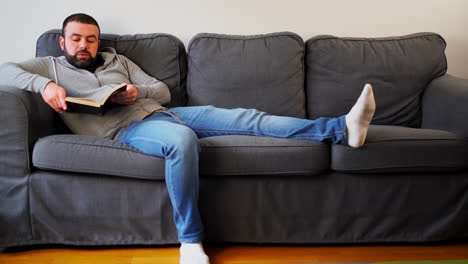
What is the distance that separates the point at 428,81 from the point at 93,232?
6.04 ft

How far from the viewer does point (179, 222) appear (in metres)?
1.57

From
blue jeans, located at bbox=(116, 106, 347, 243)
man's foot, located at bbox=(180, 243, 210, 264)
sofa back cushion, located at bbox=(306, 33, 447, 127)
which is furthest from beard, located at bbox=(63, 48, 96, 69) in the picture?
sofa back cushion, located at bbox=(306, 33, 447, 127)

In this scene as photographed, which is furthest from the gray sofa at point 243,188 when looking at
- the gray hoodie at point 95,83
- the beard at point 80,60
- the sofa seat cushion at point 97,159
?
the beard at point 80,60

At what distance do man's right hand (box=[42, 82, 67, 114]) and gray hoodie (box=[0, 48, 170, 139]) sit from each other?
4cm

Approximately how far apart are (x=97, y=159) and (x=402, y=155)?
1.21 metres

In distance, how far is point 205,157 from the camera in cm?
165

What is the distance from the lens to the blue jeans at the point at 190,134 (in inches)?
60.3

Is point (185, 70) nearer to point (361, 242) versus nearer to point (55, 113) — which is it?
point (55, 113)

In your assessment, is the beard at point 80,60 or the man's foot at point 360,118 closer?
the man's foot at point 360,118

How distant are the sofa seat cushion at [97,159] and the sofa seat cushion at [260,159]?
0.20 m

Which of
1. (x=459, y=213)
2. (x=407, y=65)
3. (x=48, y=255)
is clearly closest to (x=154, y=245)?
(x=48, y=255)

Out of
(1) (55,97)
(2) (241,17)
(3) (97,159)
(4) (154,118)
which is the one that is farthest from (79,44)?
(2) (241,17)

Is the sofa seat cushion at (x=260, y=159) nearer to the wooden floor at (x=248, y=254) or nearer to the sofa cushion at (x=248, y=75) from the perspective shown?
the wooden floor at (x=248, y=254)

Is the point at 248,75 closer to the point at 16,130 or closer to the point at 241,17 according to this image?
the point at 241,17
